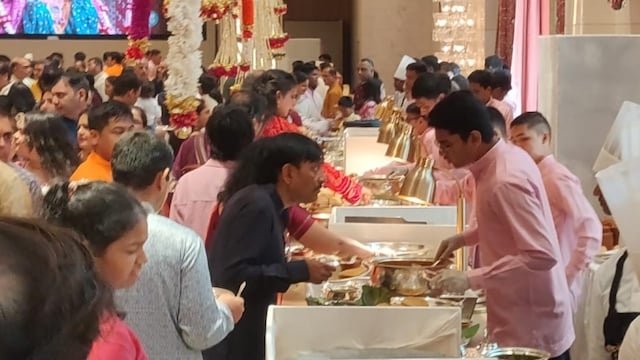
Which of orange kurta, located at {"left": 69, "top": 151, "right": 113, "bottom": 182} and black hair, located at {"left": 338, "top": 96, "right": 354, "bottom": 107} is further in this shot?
black hair, located at {"left": 338, "top": 96, "right": 354, "bottom": 107}

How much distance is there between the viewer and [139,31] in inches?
232

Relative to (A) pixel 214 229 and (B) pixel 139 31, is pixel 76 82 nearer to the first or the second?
(B) pixel 139 31

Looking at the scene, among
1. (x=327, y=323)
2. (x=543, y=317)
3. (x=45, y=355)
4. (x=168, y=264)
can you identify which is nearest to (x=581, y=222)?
(x=543, y=317)

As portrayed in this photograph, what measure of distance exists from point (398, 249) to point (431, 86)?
5.85 feet

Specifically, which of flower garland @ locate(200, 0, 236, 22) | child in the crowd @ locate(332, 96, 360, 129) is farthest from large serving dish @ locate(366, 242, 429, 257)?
child in the crowd @ locate(332, 96, 360, 129)

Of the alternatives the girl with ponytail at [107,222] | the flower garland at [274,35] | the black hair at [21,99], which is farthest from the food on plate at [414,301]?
the flower garland at [274,35]

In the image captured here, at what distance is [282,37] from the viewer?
937 cm

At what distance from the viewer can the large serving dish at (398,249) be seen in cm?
364

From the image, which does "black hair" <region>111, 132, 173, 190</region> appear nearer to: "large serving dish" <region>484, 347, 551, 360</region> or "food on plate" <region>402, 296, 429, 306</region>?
"food on plate" <region>402, 296, 429, 306</region>

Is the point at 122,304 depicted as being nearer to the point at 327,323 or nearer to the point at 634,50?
the point at 327,323

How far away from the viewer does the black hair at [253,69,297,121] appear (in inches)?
231

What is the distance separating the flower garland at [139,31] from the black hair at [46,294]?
4699 mm

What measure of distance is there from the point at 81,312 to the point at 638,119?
4.15m

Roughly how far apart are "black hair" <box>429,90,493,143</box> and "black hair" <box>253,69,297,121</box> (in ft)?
8.92
